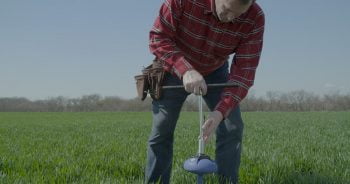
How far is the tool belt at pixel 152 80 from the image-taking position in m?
3.89

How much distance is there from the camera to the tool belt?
12.8ft

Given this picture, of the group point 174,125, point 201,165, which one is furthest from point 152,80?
point 201,165

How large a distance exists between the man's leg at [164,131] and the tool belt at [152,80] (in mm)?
82

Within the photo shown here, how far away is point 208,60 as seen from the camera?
3875mm

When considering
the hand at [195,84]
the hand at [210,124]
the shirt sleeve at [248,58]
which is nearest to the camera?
the hand at [195,84]

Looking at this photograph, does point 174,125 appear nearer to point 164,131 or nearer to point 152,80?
point 164,131

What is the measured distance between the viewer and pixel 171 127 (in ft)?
13.1

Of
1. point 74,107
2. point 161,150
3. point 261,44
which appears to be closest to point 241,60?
point 261,44

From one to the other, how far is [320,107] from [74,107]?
4780cm

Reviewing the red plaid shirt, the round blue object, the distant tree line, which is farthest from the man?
the distant tree line

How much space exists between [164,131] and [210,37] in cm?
98

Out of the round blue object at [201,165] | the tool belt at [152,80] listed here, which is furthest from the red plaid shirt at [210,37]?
the round blue object at [201,165]

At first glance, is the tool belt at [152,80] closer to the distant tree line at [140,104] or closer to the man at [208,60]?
the man at [208,60]

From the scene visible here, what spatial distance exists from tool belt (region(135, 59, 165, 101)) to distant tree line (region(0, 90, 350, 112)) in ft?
194
